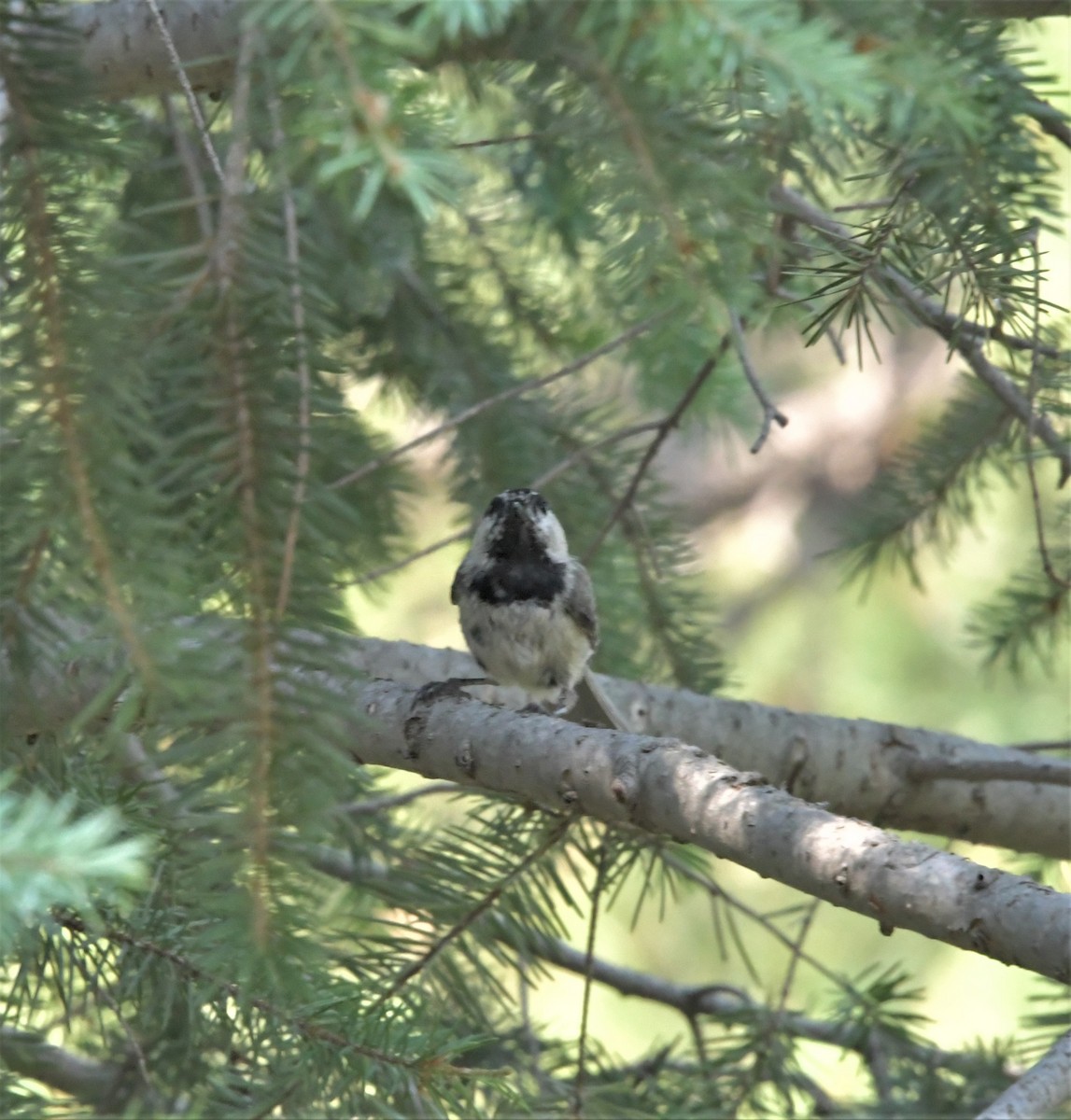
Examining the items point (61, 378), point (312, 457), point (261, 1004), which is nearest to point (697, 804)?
point (261, 1004)

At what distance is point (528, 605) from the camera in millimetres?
2352

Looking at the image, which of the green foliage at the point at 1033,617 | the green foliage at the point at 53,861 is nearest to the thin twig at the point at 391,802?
the green foliage at the point at 1033,617

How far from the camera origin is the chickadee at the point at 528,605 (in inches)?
88.5

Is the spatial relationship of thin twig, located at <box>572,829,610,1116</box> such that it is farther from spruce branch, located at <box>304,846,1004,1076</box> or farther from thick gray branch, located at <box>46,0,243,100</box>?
thick gray branch, located at <box>46,0,243,100</box>

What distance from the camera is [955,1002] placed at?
3.43 m

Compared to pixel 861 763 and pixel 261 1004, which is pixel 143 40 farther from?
pixel 861 763

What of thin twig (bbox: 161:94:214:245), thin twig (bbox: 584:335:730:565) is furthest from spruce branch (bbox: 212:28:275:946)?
thin twig (bbox: 584:335:730:565)

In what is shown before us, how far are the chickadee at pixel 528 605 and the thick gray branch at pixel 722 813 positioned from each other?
61cm

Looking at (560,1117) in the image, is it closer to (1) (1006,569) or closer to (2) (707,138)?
(2) (707,138)

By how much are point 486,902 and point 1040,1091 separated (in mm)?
757

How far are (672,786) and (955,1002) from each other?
2.54 meters

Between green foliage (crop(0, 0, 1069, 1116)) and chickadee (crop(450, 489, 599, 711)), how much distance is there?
225mm

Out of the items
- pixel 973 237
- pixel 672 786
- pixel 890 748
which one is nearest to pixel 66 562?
pixel 672 786

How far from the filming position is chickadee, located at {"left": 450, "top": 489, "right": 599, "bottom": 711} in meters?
2.25
